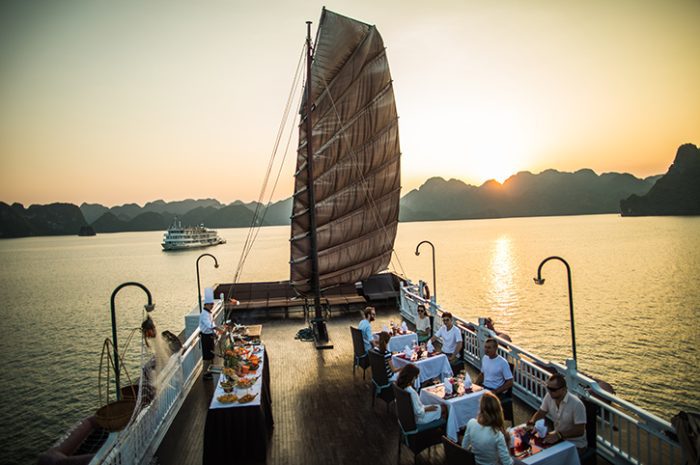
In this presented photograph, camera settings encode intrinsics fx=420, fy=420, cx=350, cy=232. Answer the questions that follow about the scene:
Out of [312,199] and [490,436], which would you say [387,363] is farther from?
[312,199]

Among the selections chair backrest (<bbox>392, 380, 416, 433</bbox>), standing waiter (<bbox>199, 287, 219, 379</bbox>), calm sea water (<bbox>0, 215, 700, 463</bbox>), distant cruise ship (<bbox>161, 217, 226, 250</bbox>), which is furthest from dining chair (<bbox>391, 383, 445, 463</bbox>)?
distant cruise ship (<bbox>161, 217, 226, 250</bbox>)

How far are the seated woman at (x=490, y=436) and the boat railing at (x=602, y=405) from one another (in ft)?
5.35

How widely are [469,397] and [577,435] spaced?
52.1 inches

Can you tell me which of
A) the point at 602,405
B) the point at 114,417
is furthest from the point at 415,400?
the point at 114,417

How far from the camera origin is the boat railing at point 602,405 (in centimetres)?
452

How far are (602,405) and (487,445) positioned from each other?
195 centimetres

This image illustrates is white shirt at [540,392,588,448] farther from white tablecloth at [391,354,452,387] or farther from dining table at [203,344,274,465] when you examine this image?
dining table at [203,344,274,465]

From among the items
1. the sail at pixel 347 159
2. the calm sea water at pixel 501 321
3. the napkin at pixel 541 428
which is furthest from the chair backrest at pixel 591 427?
the calm sea water at pixel 501 321

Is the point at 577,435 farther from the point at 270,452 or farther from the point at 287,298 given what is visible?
the point at 287,298

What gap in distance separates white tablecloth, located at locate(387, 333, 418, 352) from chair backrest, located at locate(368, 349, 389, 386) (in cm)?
163

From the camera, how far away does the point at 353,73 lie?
13.0 meters

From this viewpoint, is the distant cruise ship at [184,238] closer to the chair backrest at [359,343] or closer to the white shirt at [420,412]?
the chair backrest at [359,343]

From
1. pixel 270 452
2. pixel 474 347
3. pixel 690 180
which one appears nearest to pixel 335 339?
pixel 474 347

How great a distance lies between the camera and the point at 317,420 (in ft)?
22.3
